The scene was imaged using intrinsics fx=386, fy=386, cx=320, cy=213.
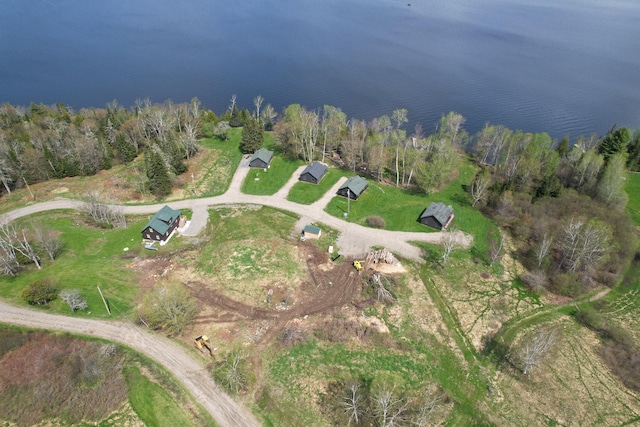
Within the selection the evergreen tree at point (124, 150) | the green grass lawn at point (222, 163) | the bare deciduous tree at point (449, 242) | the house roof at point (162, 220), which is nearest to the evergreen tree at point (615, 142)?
the bare deciduous tree at point (449, 242)

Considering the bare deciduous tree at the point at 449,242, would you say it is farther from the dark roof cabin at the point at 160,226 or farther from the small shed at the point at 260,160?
the dark roof cabin at the point at 160,226

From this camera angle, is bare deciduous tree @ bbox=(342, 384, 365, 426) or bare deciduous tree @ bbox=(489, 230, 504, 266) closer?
bare deciduous tree @ bbox=(342, 384, 365, 426)

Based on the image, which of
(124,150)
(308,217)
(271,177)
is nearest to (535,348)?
(308,217)

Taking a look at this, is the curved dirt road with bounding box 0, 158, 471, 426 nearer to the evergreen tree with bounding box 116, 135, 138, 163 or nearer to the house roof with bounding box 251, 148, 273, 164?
the house roof with bounding box 251, 148, 273, 164

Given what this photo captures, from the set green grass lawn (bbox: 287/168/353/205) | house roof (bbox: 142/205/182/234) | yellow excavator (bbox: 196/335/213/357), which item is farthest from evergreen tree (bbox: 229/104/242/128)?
yellow excavator (bbox: 196/335/213/357)

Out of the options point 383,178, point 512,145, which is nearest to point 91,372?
point 383,178
